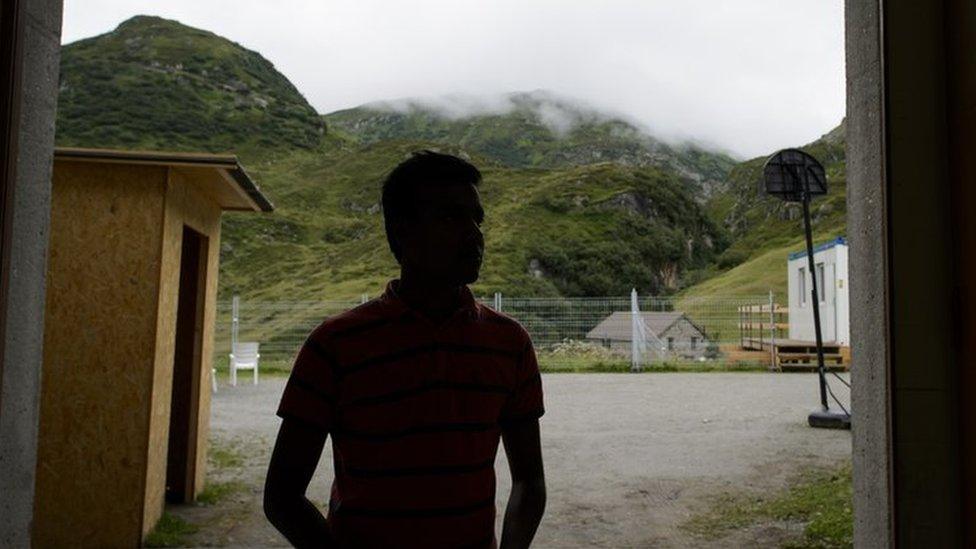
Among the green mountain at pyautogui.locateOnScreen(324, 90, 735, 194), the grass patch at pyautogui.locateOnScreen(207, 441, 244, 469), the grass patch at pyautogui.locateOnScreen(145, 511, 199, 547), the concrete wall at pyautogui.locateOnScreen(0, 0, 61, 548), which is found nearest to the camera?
the concrete wall at pyautogui.locateOnScreen(0, 0, 61, 548)

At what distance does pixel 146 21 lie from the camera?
334ft

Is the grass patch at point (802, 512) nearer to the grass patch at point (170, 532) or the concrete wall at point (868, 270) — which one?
the concrete wall at point (868, 270)

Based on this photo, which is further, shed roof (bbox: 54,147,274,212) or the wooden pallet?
the wooden pallet

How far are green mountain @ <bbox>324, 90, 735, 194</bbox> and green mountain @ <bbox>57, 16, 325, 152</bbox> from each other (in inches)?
789

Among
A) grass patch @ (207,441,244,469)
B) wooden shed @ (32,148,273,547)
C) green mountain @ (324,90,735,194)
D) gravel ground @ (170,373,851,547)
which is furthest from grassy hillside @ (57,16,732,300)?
wooden shed @ (32,148,273,547)

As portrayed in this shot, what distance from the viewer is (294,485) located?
137 centimetres

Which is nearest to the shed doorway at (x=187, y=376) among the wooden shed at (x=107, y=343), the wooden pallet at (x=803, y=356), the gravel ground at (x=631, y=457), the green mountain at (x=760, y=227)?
the gravel ground at (x=631, y=457)

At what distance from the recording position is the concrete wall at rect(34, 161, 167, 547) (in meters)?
4.29

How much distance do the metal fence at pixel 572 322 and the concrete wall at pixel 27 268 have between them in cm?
1542

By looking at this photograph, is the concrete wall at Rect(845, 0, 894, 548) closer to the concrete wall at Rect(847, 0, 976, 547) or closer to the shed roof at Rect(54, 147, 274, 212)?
the concrete wall at Rect(847, 0, 976, 547)

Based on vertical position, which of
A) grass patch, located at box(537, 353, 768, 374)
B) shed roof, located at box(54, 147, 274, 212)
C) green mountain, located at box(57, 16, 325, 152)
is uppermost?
green mountain, located at box(57, 16, 325, 152)

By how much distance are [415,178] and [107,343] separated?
3.82 m

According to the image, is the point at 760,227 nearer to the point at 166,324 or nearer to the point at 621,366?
the point at 621,366

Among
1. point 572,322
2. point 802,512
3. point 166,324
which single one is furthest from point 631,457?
point 572,322
